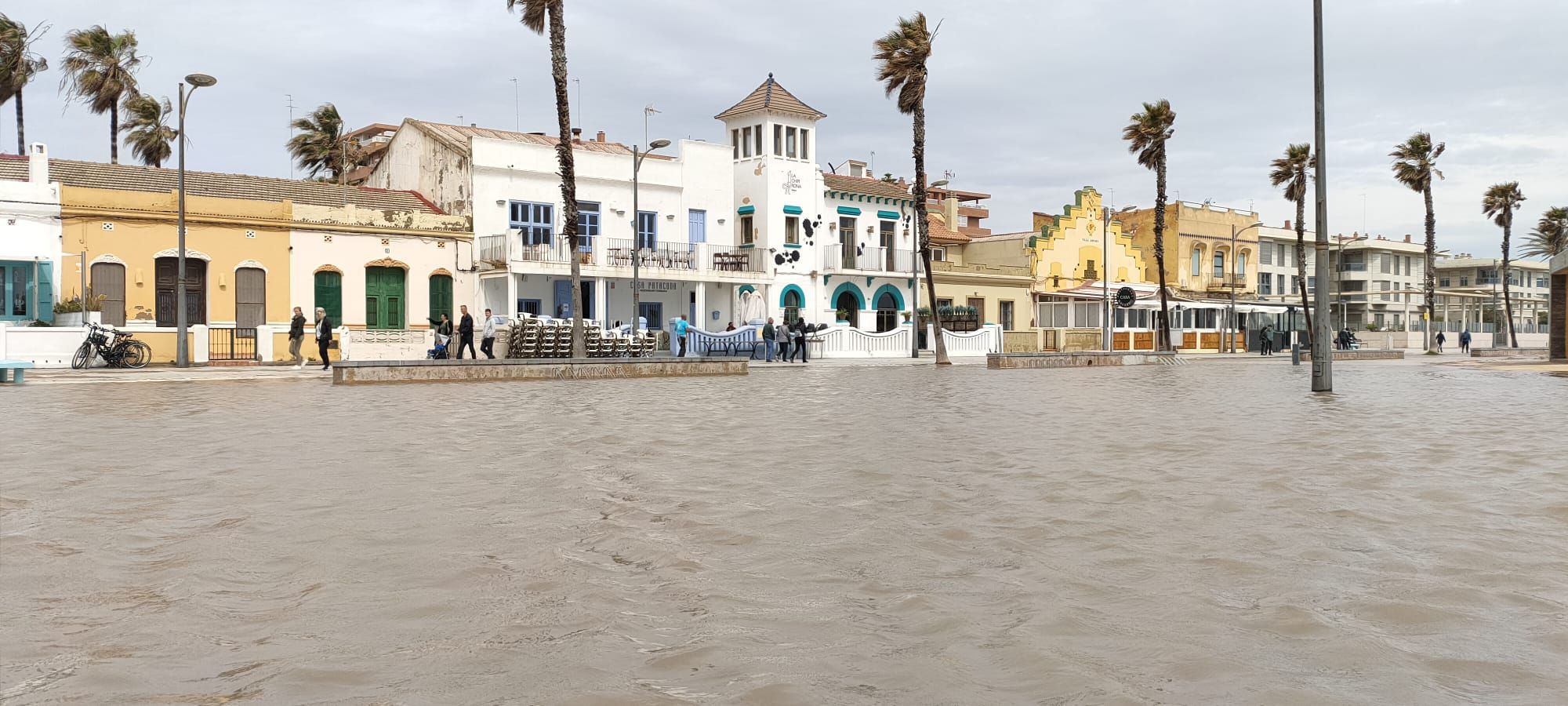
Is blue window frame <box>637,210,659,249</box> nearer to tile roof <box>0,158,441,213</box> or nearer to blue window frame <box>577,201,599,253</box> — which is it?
blue window frame <box>577,201,599,253</box>

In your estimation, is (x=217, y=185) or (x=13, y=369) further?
(x=217, y=185)

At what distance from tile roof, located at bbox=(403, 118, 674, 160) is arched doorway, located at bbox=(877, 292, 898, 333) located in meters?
12.0

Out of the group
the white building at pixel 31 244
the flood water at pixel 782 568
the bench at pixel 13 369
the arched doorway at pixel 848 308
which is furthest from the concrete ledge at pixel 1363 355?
the white building at pixel 31 244

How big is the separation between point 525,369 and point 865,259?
85.7ft

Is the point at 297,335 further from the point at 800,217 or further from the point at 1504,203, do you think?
the point at 1504,203

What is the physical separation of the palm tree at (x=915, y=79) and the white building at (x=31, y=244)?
22.3 meters

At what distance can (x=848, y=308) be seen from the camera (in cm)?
4888

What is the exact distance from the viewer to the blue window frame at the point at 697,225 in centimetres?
4303

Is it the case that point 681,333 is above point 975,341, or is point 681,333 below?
above

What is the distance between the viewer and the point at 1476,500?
730 centimetres

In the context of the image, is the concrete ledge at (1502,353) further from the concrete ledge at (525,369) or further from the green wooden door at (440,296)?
the green wooden door at (440,296)

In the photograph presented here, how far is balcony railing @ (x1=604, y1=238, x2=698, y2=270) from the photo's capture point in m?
39.3

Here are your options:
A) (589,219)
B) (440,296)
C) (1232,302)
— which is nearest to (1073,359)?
(589,219)

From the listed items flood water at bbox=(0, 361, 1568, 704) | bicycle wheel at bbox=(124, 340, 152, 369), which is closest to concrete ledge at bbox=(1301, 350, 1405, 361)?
flood water at bbox=(0, 361, 1568, 704)
